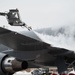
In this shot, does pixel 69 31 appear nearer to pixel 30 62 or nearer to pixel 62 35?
pixel 62 35

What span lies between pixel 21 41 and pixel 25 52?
3.57 ft

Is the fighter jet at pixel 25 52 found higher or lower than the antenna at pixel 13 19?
lower

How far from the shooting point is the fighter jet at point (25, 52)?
1306cm

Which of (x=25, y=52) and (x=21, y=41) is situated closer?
(x=21, y=41)

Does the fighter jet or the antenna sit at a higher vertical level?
the antenna

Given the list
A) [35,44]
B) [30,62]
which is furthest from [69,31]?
[30,62]

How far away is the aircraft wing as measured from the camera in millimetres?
12812

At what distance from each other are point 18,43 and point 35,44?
2.90 feet

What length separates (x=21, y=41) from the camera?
13.5 meters

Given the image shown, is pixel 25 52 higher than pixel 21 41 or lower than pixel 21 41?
lower

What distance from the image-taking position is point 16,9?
508 inches

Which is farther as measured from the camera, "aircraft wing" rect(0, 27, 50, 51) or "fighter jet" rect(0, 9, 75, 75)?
"fighter jet" rect(0, 9, 75, 75)

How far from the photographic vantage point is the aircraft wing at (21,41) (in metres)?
12.8

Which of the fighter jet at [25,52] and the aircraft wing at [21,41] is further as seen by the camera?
the fighter jet at [25,52]
